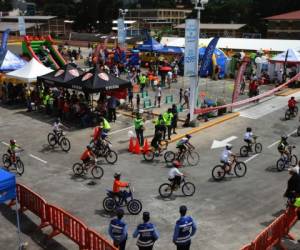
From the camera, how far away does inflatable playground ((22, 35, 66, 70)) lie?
36719 millimetres

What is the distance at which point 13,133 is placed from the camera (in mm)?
23625

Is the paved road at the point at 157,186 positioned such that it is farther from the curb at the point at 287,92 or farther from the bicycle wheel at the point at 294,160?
the curb at the point at 287,92

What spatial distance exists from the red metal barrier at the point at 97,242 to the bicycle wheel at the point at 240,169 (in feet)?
27.2

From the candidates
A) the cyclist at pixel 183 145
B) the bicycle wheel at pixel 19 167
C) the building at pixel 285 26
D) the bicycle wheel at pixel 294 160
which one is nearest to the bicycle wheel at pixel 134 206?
the cyclist at pixel 183 145

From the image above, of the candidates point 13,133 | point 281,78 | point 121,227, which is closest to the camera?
point 121,227

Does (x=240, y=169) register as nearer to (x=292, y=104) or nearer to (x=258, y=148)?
(x=258, y=148)

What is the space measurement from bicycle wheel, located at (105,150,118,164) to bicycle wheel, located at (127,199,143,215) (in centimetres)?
521

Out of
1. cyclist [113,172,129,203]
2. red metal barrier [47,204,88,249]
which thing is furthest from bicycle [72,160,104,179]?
red metal barrier [47,204,88,249]

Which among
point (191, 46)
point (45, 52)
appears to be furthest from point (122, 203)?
point (45, 52)

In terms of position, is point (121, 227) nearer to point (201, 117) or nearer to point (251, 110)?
point (201, 117)

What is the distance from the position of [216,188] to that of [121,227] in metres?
6.60

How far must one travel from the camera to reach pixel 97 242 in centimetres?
1040

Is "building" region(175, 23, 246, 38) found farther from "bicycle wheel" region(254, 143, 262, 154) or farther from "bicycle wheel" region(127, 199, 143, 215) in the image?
"bicycle wheel" region(127, 199, 143, 215)

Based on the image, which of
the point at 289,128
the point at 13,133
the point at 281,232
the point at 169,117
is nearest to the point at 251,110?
the point at 289,128
